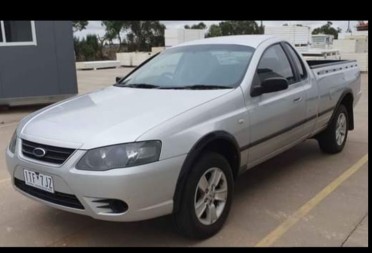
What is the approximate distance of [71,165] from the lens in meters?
3.17

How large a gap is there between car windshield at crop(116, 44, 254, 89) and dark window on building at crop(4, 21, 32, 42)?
6691mm

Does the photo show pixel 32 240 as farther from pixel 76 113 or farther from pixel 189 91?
pixel 189 91

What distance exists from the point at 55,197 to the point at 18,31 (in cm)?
843

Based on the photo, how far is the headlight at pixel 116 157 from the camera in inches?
123

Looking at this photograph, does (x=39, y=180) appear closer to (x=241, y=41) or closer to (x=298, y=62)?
(x=241, y=41)

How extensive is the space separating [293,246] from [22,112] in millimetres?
8720

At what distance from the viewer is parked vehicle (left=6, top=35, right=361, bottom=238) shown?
315 centimetres

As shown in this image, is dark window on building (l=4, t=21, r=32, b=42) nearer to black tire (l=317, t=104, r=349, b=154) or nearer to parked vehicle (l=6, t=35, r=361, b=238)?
parked vehicle (l=6, t=35, r=361, b=238)

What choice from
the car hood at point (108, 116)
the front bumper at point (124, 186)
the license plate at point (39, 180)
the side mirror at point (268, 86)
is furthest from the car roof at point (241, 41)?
the license plate at point (39, 180)

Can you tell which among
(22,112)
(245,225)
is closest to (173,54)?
(245,225)

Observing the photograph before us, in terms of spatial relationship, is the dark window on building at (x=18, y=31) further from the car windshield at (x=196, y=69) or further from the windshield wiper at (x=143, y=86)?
the windshield wiper at (x=143, y=86)

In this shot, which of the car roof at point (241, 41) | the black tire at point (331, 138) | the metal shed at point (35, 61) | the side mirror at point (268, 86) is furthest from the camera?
the metal shed at point (35, 61)

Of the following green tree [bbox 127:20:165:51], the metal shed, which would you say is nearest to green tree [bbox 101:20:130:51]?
green tree [bbox 127:20:165:51]

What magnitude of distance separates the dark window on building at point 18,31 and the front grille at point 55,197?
8.01 meters
